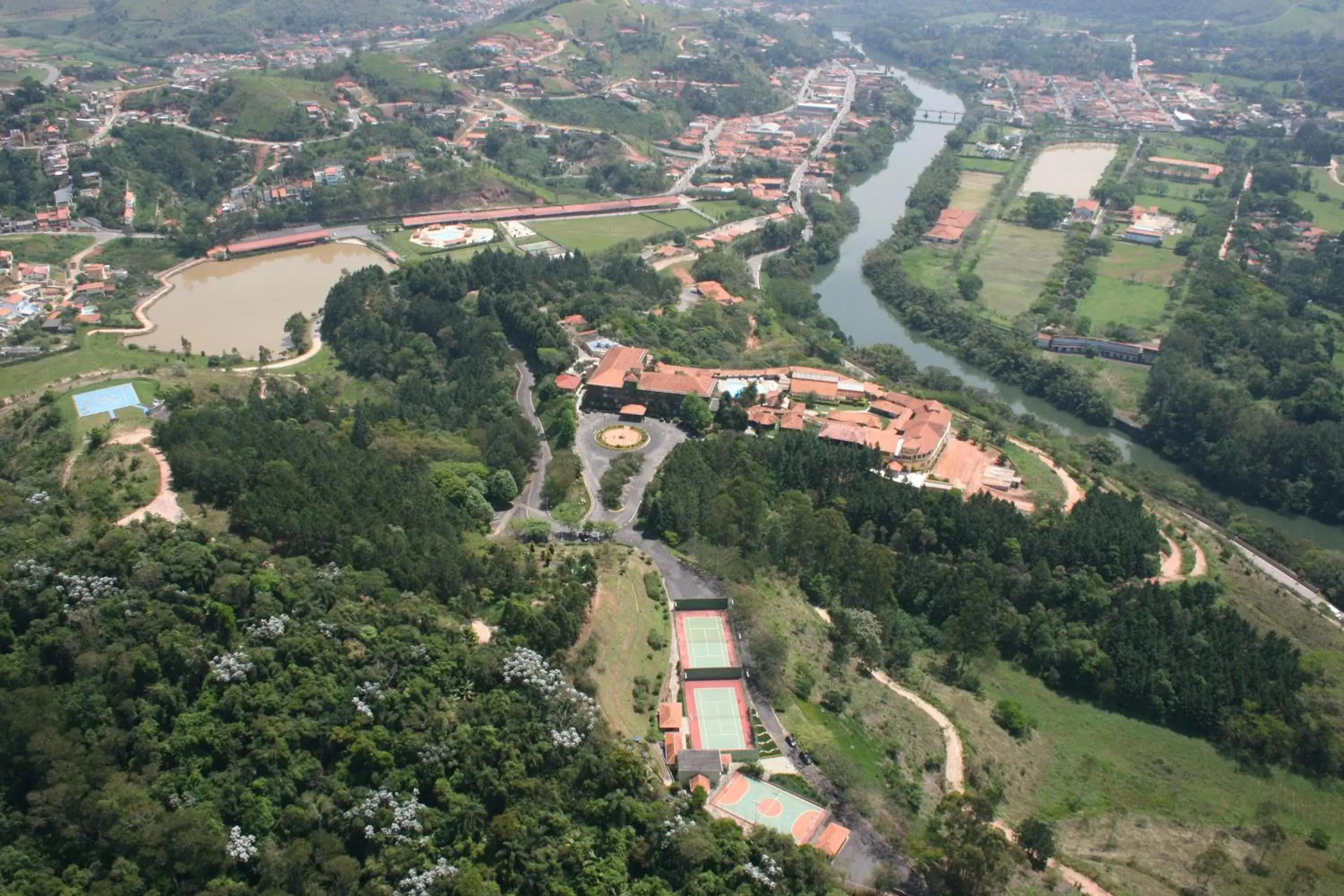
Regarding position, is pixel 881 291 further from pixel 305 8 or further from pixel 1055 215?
pixel 305 8

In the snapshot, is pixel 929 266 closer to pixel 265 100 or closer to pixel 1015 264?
pixel 1015 264

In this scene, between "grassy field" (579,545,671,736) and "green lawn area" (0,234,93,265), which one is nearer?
"grassy field" (579,545,671,736)

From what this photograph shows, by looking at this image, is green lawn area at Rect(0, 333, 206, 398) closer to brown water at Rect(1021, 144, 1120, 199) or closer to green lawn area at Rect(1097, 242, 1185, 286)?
green lawn area at Rect(1097, 242, 1185, 286)

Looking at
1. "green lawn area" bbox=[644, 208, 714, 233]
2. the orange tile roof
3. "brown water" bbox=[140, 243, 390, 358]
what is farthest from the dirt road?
"green lawn area" bbox=[644, 208, 714, 233]

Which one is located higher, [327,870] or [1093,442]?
[327,870]

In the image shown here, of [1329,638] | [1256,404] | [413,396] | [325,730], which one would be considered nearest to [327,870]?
[325,730]
